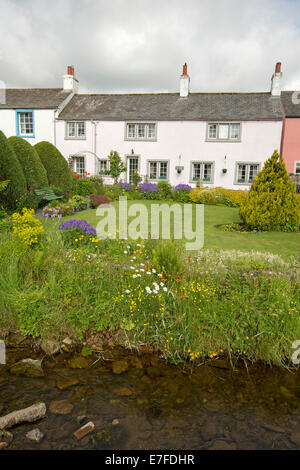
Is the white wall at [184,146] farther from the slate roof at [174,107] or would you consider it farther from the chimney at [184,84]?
the chimney at [184,84]

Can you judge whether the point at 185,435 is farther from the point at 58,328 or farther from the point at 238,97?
the point at 238,97

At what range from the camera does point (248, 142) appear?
23.5 meters

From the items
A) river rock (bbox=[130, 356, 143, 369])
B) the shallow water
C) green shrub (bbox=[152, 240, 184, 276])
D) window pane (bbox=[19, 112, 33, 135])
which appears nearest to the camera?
the shallow water

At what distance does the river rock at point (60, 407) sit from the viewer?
12.2ft

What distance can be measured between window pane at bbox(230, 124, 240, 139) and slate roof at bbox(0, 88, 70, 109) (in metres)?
14.0

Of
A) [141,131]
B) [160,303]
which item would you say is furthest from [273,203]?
[141,131]

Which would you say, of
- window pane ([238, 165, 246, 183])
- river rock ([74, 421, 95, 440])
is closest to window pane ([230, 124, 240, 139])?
window pane ([238, 165, 246, 183])

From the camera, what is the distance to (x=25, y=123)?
26391 millimetres

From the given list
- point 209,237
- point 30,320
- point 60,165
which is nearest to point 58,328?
point 30,320

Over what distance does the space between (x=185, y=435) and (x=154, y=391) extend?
0.76m

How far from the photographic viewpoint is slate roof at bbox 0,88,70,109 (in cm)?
2595

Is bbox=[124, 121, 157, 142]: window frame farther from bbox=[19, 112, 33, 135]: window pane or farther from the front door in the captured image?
bbox=[19, 112, 33, 135]: window pane
